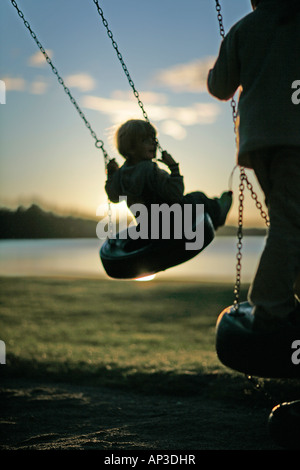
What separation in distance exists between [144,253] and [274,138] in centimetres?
111

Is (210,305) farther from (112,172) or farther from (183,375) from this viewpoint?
(112,172)

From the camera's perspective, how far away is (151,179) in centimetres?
302

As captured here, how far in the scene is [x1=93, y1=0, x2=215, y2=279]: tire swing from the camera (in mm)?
3035

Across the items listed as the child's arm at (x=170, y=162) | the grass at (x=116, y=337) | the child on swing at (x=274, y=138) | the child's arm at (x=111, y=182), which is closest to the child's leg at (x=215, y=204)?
the child's arm at (x=170, y=162)

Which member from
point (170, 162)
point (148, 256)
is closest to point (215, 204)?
point (170, 162)

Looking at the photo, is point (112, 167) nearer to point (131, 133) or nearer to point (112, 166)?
point (112, 166)

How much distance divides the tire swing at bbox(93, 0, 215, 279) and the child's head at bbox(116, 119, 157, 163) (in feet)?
0.21

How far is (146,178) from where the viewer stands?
119 inches

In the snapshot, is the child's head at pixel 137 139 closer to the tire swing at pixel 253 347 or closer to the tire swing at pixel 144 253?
the tire swing at pixel 144 253

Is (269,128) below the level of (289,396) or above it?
above

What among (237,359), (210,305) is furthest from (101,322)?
(237,359)

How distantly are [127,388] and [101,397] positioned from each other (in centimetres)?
50

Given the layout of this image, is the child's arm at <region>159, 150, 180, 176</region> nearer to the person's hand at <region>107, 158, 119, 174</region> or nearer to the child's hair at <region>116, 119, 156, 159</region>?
the child's hair at <region>116, 119, 156, 159</region>

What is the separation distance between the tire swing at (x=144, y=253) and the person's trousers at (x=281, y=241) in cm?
66
